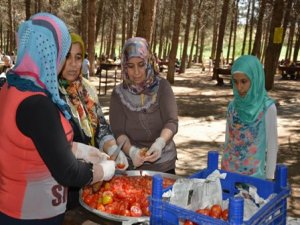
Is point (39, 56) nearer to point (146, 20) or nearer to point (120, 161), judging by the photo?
point (120, 161)

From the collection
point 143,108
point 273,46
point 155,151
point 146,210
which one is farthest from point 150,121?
point 273,46

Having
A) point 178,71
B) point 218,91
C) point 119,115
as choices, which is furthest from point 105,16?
point 119,115

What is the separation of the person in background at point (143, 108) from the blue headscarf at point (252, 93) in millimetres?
540

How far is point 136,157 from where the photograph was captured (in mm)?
2732

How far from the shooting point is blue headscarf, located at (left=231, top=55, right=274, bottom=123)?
306 cm

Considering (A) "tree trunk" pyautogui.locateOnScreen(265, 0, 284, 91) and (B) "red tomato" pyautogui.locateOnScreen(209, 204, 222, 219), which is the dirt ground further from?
(B) "red tomato" pyautogui.locateOnScreen(209, 204, 222, 219)

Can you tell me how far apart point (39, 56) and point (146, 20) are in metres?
5.56

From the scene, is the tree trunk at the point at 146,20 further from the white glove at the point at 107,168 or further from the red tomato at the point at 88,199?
the white glove at the point at 107,168

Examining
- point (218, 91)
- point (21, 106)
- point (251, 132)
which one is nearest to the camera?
point (21, 106)

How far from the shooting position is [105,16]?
108 ft

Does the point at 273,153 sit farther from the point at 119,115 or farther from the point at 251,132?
the point at 119,115

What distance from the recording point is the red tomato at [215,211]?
1.68 metres

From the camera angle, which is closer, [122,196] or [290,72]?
[122,196]

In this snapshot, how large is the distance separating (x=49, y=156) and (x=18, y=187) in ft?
0.79
